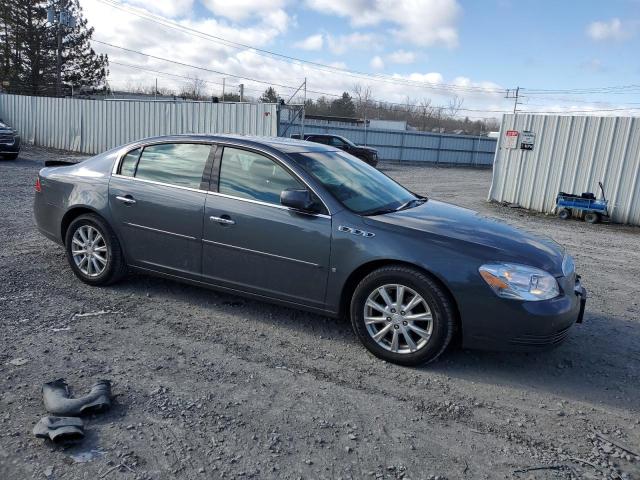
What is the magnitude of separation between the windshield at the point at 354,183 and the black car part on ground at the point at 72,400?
217 cm

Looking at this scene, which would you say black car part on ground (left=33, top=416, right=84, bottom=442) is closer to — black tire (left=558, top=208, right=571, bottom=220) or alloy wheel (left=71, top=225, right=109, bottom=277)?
alloy wheel (left=71, top=225, right=109, bottom=277)

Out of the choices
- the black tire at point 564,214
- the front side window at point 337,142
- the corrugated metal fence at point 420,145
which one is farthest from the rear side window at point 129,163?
the corrugated metal fence at point 420,145

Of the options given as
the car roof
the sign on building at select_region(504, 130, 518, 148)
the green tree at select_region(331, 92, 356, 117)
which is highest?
the green tree at select_region(331, 92, 356, 117)

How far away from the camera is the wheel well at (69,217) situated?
5164mm

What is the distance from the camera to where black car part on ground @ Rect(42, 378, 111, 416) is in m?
2.96

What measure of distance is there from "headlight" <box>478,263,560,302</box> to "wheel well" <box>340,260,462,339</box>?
0.28 meters

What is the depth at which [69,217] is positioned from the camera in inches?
209

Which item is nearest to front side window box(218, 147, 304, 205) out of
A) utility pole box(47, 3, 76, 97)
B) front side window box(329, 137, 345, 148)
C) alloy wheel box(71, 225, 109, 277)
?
alloy wheel box(71, 225, 109, 277)

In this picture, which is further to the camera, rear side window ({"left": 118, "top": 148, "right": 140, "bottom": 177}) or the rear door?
rear side window ({"left": 118, "top": 148, "right": 140, "bottom": 177})

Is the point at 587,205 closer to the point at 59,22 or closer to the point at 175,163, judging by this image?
the point at 175,163

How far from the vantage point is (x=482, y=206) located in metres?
13.3

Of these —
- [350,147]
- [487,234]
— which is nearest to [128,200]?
[487,234]

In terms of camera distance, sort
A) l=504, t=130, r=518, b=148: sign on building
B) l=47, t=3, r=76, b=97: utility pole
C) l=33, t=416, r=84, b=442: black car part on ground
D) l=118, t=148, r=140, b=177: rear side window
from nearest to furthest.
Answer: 1. l=33, t=416, r=84, b=442: black car part on ground
2. l=118, t=148, r=140, b=177: rear side window
3. l=504, t=130, r=518, b=148: sign on building
4. l=47, t=3, r=76, b=97: utility pole

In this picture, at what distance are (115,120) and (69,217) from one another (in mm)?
18543
